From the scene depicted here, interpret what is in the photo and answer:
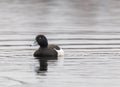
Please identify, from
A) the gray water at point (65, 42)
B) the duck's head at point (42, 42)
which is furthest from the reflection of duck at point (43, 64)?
the duck's head at point (42, 42)

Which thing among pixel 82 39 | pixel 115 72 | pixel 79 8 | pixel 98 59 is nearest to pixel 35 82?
pixel 115 72

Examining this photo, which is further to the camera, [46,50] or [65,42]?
[65,42]

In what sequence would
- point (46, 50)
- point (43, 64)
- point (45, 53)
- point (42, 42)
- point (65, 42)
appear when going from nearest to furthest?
point (43, 64)
point (45, 53)
point (46, 50)
point (42, 42)
point (65, 42)

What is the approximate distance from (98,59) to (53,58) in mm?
1978

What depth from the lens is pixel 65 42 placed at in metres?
30.5

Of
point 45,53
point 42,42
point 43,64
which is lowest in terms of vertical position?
point 43,64

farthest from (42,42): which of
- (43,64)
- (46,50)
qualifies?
(43,64)

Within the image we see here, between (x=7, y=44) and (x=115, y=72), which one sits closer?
(x=115, y=72)

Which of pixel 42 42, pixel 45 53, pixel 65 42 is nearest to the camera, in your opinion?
pixel 45 53

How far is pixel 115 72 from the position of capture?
22750 millimetres

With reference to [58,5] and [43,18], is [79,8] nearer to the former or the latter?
[58,5]

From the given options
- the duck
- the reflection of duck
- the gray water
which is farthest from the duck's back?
the reflection of duck

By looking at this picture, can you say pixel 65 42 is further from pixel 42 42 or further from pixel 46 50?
pixel 46 50

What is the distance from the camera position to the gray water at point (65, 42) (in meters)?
21.7
